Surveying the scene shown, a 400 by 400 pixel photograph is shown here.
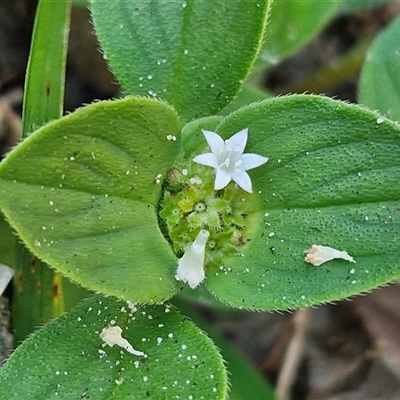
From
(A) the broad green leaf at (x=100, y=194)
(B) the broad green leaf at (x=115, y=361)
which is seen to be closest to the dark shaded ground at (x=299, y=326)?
(B) the broad green leaf at (x=115, y=361)

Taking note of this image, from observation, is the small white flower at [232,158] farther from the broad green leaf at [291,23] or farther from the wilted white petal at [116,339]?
the broad green leaf at [291,23]

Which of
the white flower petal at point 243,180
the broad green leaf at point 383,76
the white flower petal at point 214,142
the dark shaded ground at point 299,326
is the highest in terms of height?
the white flower petal at point 214,142

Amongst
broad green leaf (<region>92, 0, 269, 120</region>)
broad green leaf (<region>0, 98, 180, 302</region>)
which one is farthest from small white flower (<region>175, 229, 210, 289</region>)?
broad green leaf (<region>92, 0, 269, 120</region>)

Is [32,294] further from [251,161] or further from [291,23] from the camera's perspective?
[291,23]

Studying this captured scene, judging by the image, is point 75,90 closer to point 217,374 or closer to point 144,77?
point 144,77

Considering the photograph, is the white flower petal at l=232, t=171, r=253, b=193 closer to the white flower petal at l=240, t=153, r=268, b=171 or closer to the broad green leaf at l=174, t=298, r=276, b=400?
the white flower petal at l=240, t=153, r=268, b=171
